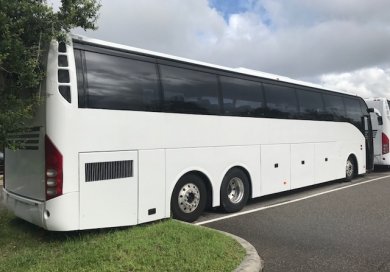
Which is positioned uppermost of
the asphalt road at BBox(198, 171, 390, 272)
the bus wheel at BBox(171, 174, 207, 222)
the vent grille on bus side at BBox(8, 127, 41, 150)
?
the vent grille on bus side at BBox(8, 127, 41, 150)

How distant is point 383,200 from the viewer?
10.6m

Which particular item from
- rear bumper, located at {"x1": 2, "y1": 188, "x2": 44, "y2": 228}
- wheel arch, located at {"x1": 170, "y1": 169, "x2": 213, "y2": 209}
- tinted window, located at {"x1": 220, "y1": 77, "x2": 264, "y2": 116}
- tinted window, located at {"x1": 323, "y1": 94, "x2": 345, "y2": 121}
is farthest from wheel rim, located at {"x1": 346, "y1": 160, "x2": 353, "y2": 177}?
rear bumper, located at {"x1": 2, "y1": 188, "x2": 44, "y2": 228}

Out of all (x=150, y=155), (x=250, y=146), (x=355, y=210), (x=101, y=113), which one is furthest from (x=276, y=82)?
(x=101, y=113)

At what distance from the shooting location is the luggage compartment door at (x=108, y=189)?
6.24m

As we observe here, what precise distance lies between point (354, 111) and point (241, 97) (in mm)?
6800

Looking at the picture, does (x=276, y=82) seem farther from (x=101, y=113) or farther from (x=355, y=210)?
(x=101, y=113)

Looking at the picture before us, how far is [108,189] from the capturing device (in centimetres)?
654

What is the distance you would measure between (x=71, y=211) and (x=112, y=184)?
782 mm

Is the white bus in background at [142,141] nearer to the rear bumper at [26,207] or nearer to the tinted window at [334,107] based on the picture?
the rear bumper at [26,207]

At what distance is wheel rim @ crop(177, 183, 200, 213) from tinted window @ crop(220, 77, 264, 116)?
1.81 m

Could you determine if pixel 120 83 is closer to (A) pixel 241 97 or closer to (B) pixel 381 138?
(A) pixel 241 97

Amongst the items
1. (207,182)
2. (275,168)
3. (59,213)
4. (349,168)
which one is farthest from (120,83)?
(349,168)

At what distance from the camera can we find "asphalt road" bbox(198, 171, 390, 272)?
5.86m

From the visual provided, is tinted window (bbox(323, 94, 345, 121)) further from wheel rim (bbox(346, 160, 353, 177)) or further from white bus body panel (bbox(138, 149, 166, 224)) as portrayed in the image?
white bus body panel (bbox(138, 149, 166, 224))
